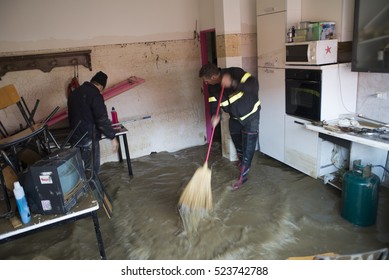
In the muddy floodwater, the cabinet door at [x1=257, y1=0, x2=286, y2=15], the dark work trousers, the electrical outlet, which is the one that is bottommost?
the muddy floodwater

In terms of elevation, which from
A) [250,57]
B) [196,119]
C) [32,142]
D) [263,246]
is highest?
[250,57]

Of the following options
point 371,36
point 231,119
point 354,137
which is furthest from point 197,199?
point 371,36

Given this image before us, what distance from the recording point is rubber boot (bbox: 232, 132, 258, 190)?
346cm

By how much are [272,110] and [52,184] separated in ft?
9.04

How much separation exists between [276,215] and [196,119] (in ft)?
8.02

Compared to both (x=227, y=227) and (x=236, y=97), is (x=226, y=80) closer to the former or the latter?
(x=236, y=97)

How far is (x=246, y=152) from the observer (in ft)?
11.5

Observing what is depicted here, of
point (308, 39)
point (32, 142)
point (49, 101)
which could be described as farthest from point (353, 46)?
point (49, 101)

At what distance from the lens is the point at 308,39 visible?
3180 mm

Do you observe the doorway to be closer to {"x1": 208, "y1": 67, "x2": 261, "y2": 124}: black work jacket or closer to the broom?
{"x1": 208, "y1": 67, "x2": 261, "y2": 124}: black work jacket

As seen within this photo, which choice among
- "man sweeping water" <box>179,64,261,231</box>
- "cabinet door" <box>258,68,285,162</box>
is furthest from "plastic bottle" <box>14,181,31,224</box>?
"cabinet door" <box>258,68,285,162</box>

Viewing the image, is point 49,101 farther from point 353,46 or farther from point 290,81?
point 353,46

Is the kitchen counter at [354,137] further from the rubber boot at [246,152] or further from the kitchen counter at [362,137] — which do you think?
the rubber boot at [246,152]

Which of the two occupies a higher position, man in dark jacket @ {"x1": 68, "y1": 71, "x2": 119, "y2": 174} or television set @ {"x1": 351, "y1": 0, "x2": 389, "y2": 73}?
television set @ {"x1": 351, "y1": 0, "x2": 389, "y2": 73}
